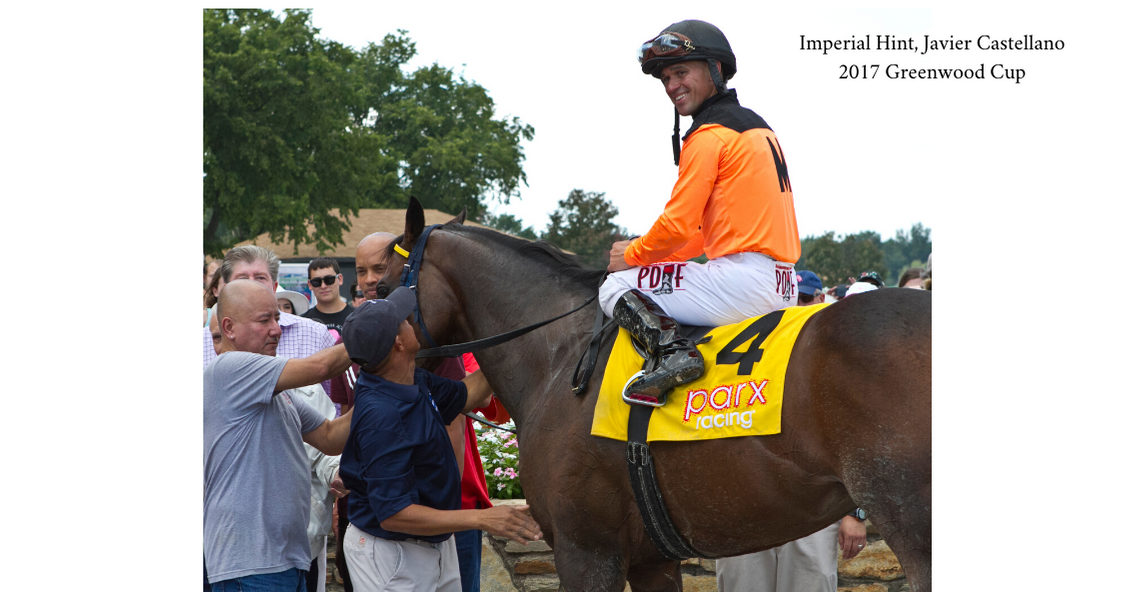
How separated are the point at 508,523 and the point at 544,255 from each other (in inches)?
46.1

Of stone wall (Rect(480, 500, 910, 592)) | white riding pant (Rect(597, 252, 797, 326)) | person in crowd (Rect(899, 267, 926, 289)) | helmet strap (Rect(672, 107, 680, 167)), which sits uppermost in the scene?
helmet strap (Rect(672, 107, 680, 167))

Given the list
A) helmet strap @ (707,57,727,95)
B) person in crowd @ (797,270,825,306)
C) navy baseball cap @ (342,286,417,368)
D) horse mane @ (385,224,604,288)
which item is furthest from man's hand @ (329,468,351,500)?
person in crowd @ (797,270,825,306)

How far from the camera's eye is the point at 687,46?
3072 millimetres

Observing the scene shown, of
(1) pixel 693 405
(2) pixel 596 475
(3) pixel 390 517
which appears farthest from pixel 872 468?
(3) pixel 390 517

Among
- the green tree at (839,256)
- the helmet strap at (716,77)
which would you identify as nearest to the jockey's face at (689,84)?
the helmet strap at (716,77)

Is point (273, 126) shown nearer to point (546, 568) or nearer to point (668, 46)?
point (546, 568)

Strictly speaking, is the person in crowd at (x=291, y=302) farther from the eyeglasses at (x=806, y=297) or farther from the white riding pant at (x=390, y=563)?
the eyeglasses at (x=806, y=297)

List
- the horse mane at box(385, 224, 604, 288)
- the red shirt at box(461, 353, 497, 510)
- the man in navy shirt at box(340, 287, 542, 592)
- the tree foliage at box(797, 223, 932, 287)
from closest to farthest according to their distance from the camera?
1. the man in navy shirt at box(340, 287, 542, 592)
2. the horse mane at box(385, 224, 604, 288)
3. the red shirt at box(461, 353, 497, 510)
4. the tree foliage at box(797, 223, 932, 287)

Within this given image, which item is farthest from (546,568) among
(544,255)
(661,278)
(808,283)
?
(808,283)

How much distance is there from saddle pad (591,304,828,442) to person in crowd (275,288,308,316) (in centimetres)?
340

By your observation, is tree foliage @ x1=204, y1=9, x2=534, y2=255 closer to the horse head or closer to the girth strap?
the horse head

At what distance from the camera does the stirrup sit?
2762 mm

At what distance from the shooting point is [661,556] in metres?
3.13
